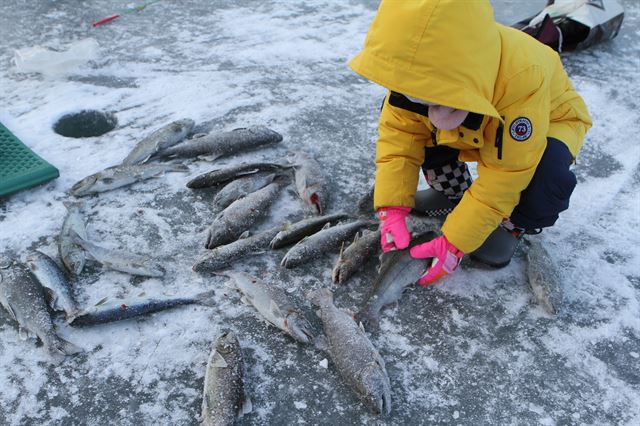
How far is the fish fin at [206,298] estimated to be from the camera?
2955mm

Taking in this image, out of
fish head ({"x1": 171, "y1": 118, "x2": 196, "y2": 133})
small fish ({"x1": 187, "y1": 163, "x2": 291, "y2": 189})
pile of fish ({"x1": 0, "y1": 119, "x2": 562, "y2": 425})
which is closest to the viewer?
pile of fish ({"x1": 0, "y1": 119, "x2": 562, "y2": 425})

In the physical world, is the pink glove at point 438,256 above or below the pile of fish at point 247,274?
above

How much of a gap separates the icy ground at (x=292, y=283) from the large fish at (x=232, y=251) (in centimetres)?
7

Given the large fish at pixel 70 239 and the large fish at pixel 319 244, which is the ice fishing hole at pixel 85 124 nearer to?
the large fish at pixel 70 239

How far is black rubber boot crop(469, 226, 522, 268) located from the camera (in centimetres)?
319

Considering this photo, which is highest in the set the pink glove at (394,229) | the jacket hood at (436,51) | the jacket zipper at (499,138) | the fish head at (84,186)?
the jacket hood at (436,51)

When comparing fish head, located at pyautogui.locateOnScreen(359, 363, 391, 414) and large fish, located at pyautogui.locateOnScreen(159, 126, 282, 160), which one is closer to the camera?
fish head, located at pyautogui.locateOnScreen(359, 363, 391, 414)

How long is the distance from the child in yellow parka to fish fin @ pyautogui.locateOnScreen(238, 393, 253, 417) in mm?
1191

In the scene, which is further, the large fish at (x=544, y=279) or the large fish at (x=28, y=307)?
the large fish at (x=544, y=279)

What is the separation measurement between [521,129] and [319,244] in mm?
1311

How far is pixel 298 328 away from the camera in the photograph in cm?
273

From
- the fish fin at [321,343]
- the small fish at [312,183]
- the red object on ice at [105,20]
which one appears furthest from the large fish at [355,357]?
the red object on ice at [105,20]

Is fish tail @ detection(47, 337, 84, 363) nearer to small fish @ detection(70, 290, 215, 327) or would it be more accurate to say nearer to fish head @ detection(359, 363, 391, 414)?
small fish @ detection(70, 290, 215, 327)

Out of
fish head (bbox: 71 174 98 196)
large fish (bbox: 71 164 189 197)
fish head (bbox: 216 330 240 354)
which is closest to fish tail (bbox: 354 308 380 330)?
fish head (bbox: 216 330 240 354)
